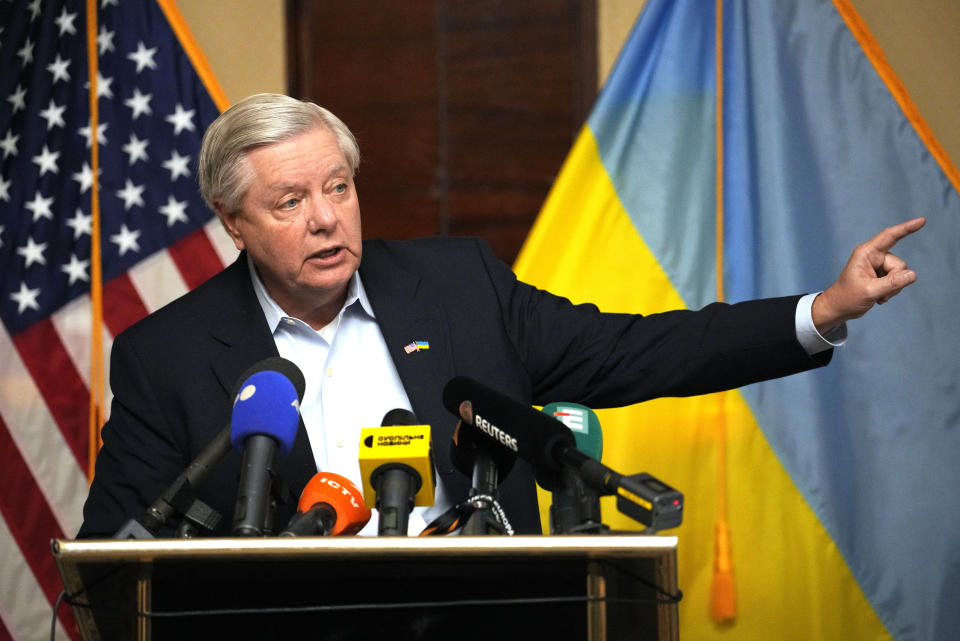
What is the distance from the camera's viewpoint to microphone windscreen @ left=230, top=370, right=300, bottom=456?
54.1 inches

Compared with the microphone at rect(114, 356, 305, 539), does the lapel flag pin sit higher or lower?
higher

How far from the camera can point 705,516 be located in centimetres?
285

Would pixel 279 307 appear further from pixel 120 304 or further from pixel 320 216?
pixel 120 304

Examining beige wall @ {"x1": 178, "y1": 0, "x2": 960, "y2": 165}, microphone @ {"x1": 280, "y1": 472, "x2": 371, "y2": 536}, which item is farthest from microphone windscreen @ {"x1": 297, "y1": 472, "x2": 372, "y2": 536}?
beige wall @ {"x1": 178, "y1": 0, "x2": 960, "y2": 165}

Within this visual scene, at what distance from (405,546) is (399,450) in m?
0.28

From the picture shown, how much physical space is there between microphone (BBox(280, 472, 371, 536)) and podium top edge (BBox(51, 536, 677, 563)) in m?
0.21

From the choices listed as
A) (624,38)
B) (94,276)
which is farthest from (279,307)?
(624,38)

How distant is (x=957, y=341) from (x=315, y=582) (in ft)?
6.74

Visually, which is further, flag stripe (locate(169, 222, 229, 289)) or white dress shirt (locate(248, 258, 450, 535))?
flag stripe (locate(169, 222, 229, 289))

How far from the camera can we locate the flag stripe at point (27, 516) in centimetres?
321

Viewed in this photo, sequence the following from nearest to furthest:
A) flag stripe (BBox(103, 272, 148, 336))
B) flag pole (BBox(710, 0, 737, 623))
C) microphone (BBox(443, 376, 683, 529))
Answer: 1. microphone (BBox(443, 376, 683, 529))
2. flag pole (BBox(710, 0, 737, 623))
3. flag stripe (BBox(103, 272, 148, 336))

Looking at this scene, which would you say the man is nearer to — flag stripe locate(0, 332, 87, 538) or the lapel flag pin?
the lapel flag pin

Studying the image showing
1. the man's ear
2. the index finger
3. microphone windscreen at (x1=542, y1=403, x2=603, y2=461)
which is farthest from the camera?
the man's ear

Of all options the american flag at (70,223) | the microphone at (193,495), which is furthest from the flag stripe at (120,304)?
the microphone at (193,495)
